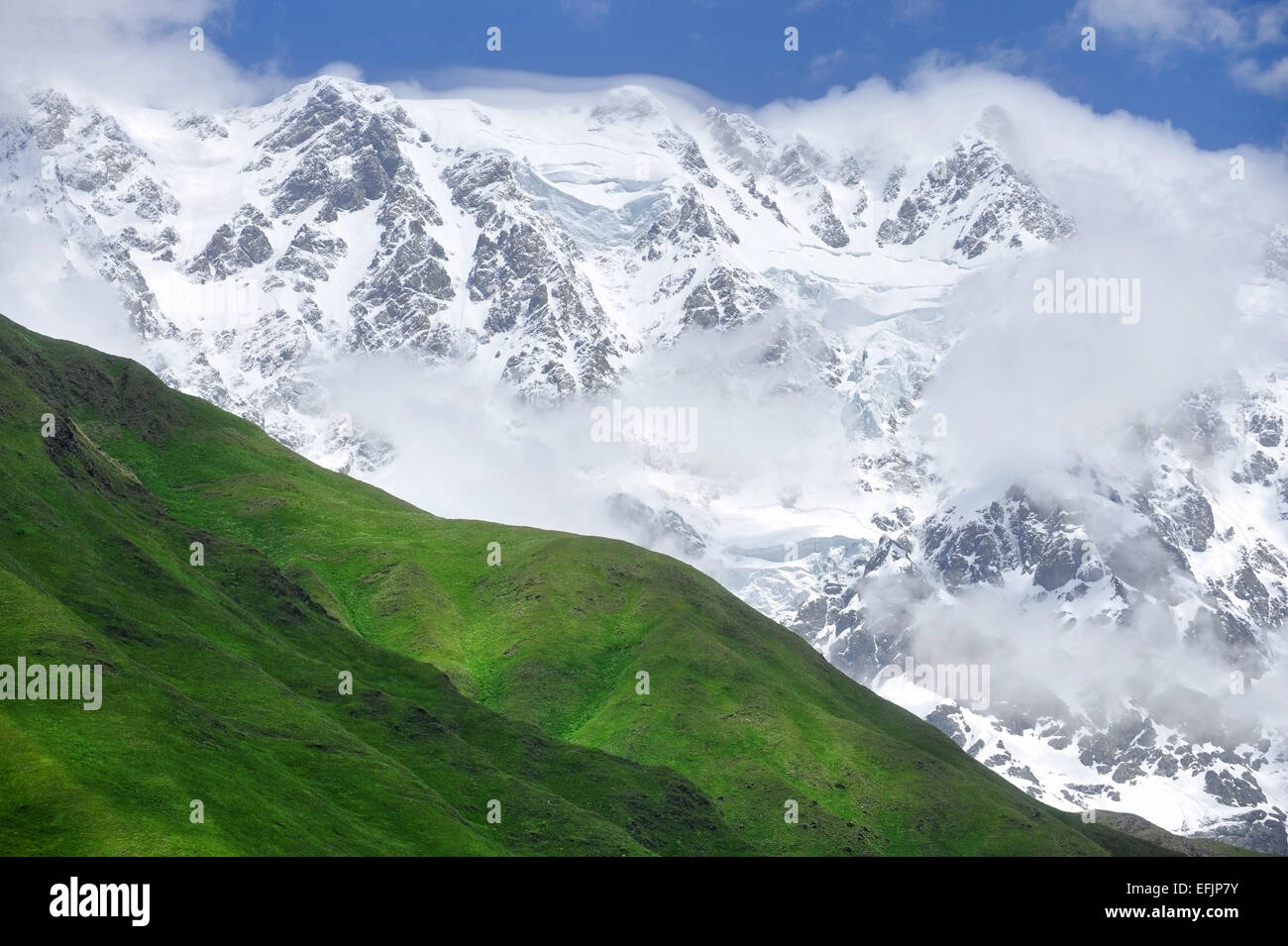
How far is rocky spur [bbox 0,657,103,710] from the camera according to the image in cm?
14425

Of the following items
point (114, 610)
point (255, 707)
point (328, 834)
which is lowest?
point (328, 834)

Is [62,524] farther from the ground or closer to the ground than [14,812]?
farther from the ground

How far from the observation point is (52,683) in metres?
147

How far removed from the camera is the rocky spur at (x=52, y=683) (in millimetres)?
144250

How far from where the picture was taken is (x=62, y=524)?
195 meters

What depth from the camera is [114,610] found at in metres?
179

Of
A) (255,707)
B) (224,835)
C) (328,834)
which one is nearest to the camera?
(224,835)
